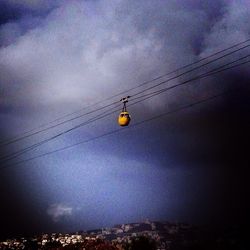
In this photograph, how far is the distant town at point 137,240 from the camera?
3000 centimetres

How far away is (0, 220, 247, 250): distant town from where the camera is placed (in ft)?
98.4

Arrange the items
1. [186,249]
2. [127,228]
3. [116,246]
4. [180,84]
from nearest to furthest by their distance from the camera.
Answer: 1. [180,84]
2. [116,246]
3. [186,249]
4. [127,228]

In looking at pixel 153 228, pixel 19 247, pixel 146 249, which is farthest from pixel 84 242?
pixel 153 228

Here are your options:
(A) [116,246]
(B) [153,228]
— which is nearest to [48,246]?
(A) [116,246]

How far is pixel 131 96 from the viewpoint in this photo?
14.5m

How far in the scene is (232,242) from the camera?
133m

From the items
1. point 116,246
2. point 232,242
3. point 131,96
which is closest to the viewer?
point 131,96

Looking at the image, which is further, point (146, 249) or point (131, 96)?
point (146, 249)

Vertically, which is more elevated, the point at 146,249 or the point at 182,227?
the point at 182,227

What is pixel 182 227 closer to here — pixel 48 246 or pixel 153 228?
pixel 153 228

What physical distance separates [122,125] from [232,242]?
135 m

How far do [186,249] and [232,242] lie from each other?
22641 millimetres

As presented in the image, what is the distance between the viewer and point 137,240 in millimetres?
55219

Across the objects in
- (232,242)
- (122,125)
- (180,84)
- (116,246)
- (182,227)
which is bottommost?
(116,246)
